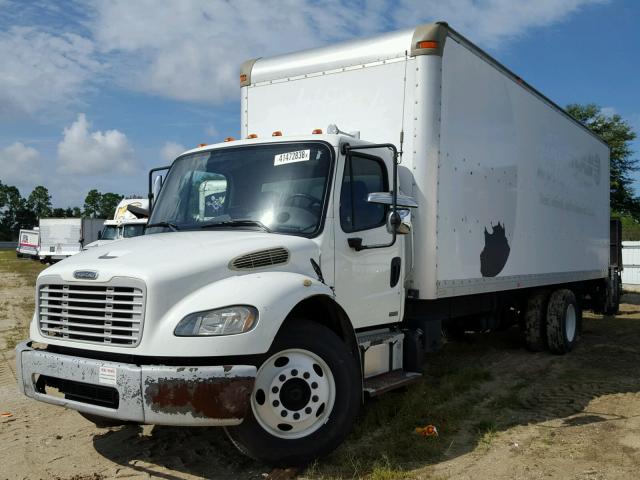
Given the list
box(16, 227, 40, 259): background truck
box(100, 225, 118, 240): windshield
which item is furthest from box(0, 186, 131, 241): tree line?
box(100, 225, 118, 240): windshield

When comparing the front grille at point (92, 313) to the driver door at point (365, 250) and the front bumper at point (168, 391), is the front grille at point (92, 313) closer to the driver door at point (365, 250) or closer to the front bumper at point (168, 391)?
the front bumper at point (168, 391)

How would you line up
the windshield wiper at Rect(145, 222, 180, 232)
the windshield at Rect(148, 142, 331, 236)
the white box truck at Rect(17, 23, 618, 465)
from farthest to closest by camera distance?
the windshield wiper at Rect(145, 222, 180, 232)
the windshield at Rect(148, 142, 331, 236)
the white box truck at Rect(17, 23, 618, 465)

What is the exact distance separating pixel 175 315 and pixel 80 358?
76cm

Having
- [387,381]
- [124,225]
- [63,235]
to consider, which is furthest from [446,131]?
[63,235]

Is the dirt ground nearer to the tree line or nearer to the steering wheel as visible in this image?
the steering wheel

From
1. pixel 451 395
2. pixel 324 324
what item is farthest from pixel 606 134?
pixel 324 324

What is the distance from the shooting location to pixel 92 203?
364 ft

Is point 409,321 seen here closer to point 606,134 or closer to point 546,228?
point 546,228

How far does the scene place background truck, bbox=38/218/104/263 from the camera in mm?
38312

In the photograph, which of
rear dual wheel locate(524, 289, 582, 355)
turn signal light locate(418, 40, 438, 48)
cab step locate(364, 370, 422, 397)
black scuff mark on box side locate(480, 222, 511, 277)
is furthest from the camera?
rear dual wheel locate(524, 289, 582, 355)

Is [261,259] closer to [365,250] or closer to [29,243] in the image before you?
[365,250]

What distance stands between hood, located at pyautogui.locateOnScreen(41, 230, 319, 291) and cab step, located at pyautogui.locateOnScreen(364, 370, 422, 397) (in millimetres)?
1159

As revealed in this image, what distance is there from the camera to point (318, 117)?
259 inches

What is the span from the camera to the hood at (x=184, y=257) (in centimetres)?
416
